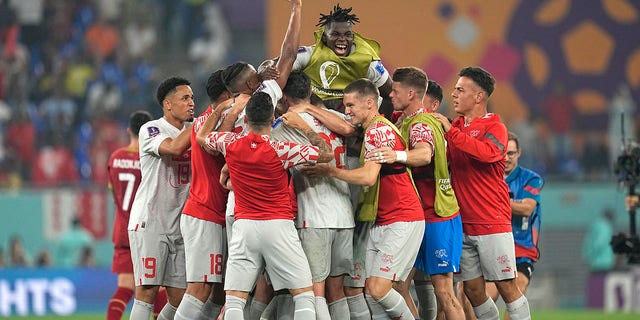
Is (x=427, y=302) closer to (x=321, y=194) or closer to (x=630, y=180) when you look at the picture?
(x=321, y=194)

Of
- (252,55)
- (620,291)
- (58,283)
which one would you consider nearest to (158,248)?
(58,283)

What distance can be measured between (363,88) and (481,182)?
4.88 ft

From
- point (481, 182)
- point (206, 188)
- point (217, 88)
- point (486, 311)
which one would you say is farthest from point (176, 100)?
point (486, 311)

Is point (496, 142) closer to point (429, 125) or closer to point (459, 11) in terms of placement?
point (429, 125)

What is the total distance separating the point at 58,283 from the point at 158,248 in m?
9.06

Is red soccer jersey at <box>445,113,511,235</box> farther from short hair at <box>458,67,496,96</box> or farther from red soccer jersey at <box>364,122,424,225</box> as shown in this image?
red soccer jersey at <box>364,122,424,225</box>

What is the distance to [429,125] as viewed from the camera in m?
9.48

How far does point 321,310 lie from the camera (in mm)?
9031

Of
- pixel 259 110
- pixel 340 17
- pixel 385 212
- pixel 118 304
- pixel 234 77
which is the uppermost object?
pixel 340 17

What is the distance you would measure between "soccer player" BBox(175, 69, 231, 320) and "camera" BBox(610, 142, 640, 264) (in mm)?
5218

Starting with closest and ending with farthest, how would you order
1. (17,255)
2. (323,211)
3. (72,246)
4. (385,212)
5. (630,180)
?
(323,211) < (385,212) < (630,180) < (17,255) < (72,246)

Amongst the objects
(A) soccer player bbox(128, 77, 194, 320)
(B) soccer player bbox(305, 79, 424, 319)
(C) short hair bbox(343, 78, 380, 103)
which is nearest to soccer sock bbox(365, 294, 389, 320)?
(B) soccer player bbox(305, 79, 424, 319)

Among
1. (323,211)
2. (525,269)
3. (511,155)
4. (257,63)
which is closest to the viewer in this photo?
(323,211)

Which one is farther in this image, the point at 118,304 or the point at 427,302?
the point at 118,304
